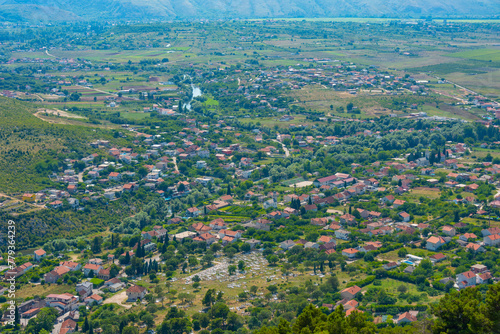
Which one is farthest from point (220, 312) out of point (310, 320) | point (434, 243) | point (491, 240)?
point (491, 240)

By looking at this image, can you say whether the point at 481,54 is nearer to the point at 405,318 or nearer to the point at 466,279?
the point at 466,279

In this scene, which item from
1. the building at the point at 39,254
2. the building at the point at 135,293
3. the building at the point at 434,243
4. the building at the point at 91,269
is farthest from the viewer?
the building at the point at 39,254

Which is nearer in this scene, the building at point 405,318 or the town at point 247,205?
the building at point 405,318

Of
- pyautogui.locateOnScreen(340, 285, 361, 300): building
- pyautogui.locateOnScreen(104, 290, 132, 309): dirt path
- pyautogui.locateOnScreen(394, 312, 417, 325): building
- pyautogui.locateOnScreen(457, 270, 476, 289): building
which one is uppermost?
pyautogui.locateOnScreen(394, 312, 417, 325): building

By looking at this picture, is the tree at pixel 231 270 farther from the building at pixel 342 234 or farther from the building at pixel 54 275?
the building at pixel 54 275

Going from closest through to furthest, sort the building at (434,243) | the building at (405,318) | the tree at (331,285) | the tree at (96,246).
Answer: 1. the building at (405,318)
2. the tree at (331,285)
3. the building at (434,243)
4. the tree at (96,246)

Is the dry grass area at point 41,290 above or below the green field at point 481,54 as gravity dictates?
below

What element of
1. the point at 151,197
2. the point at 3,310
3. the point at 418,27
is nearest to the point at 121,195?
the point at 151,197

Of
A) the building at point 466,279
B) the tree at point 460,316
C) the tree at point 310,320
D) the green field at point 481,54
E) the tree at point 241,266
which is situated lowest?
the tree at point 241,266

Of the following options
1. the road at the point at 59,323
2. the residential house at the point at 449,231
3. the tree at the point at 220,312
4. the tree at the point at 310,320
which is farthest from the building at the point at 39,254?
the residential house at the point at 449,231

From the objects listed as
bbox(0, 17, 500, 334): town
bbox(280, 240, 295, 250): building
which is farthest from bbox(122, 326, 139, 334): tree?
bbox(280, 240, 295, 250): building

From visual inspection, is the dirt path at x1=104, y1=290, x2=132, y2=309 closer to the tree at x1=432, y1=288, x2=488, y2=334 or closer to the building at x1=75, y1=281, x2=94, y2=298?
the building at x1=75, y1=281, x2=94, y2=298
